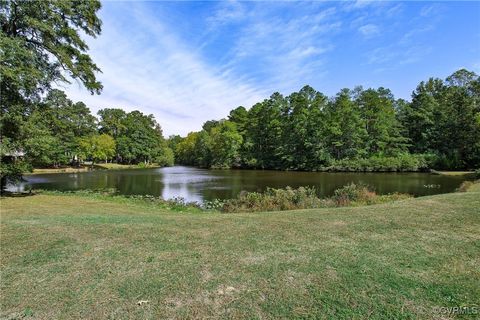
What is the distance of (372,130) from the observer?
175ft

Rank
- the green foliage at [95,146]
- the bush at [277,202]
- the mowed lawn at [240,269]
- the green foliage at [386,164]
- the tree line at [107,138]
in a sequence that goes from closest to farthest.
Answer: the mowed lawn at [240,269] → the bush at [277,202] → the green foliage at [386,164] → the tree line at [107,138] → the green foliage at [95,146]

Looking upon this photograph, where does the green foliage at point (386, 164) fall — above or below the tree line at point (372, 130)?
below

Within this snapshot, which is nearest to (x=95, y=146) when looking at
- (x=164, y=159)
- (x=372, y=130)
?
(x=164, y=159)

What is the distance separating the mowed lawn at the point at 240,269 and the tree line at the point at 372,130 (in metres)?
45.8

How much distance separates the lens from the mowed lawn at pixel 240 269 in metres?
3.65

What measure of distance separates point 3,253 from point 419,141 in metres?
60.4

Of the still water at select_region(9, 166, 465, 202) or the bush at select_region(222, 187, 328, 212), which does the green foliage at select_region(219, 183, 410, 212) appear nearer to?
the bush at select_region(222, 187, 328, 212)

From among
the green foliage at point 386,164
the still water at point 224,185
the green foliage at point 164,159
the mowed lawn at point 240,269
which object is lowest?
the still water at point 224,185

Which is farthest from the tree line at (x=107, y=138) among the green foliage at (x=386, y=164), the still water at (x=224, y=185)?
the green foliage at (x=386, y=164)

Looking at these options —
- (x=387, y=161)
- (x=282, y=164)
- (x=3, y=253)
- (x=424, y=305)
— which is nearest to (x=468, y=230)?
(x=424, y=305)

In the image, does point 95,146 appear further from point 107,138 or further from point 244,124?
point 244,124

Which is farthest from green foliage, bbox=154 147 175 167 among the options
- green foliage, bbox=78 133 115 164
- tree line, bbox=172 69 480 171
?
tree line, bbox=172 69 480 171

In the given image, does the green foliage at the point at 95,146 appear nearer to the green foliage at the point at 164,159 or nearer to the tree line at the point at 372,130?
the green foliage at the point at 164,159

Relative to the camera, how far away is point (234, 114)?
7362 cm
